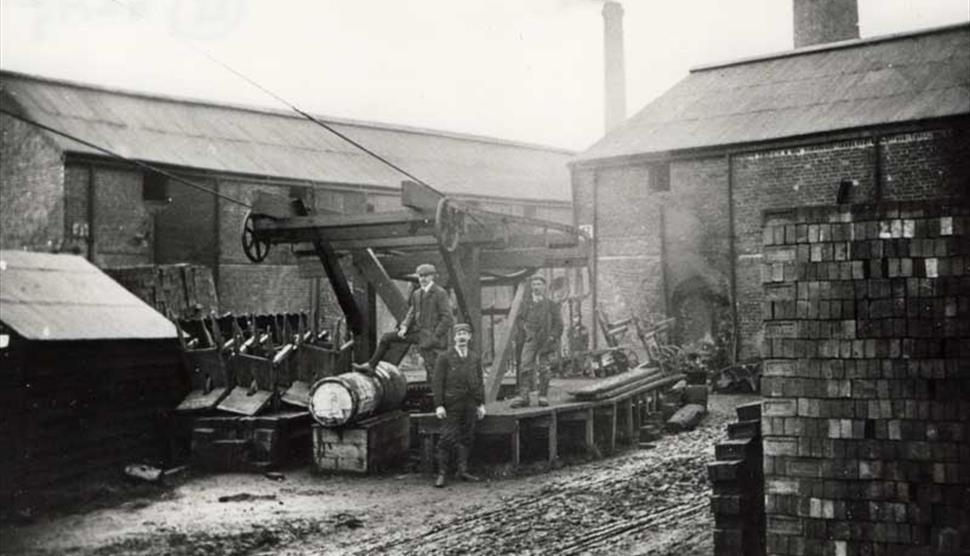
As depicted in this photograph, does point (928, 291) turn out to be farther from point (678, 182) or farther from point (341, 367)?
point (678, 182)

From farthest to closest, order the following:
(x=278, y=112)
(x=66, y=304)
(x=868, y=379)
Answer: (x=278, y=112) < (x=66, y=304) < (x=868, y=379)

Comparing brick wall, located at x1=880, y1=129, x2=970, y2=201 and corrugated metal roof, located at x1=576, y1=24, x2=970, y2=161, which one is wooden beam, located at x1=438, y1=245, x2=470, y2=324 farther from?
corrugated metal roof, located at x1=576, y1=24, x2=970, y2=161

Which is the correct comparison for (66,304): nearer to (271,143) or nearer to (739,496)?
(739,496)

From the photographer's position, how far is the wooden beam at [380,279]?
11711mm

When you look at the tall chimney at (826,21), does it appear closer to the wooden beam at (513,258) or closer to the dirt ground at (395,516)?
the wooden beam at (513,258)

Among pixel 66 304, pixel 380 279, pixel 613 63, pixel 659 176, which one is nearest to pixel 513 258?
pixel 380 279

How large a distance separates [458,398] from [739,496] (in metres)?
4.25

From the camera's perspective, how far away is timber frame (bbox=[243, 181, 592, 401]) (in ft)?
33.3

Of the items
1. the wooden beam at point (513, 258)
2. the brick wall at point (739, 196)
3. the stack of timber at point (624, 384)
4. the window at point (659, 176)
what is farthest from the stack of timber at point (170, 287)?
the window at point (659, 176)

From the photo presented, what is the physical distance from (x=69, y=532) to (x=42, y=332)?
1963 mm

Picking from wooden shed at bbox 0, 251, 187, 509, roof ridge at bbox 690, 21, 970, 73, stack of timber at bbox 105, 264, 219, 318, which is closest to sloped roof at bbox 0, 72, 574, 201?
stack of timber at bbox 105, 264, 219, 318

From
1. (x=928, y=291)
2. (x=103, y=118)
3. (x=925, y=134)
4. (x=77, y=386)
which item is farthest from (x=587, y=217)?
(x=928, y=291)

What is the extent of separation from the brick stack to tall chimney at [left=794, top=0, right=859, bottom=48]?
23460 millimetres

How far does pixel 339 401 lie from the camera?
34.2 feet
